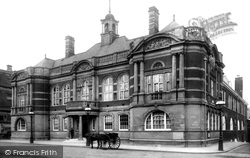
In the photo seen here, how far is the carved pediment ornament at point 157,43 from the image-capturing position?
24478 millimetres

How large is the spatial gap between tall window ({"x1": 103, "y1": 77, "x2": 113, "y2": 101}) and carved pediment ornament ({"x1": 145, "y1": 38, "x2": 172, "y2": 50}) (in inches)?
272

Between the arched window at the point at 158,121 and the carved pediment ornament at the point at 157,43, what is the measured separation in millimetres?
5979

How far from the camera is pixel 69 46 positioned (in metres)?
40.5

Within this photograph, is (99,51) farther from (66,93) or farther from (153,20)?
(153,20)

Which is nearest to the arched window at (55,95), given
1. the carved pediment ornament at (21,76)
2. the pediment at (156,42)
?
the carved pediment ornament at (21,76)

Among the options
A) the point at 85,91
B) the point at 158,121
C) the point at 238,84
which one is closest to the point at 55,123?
the point at 85,91

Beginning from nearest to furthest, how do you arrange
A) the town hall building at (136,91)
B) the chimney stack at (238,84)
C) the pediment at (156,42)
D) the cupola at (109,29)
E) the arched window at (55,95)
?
the town hall building at (136,91) → the pediment at (156,42) → the cupola at (109,29) → the arched window at (55,95) → the chimney stack at (238,84)

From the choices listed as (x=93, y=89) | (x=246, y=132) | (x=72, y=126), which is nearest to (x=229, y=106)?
(x=246, y=132)

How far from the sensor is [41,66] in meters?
38.2

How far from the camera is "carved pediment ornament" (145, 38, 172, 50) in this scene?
80.3ft

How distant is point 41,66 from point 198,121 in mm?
24152

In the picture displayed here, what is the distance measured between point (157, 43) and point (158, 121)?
703 cm

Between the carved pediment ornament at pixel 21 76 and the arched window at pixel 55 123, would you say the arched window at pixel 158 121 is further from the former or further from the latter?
the carved pediment ornament at pixel 21 76

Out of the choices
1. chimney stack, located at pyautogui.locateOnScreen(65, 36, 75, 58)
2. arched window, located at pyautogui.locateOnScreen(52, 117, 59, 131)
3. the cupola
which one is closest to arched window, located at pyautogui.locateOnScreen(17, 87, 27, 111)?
arched window, located at pyautogui.locateOnScreen(52, 117, 59, 131)
